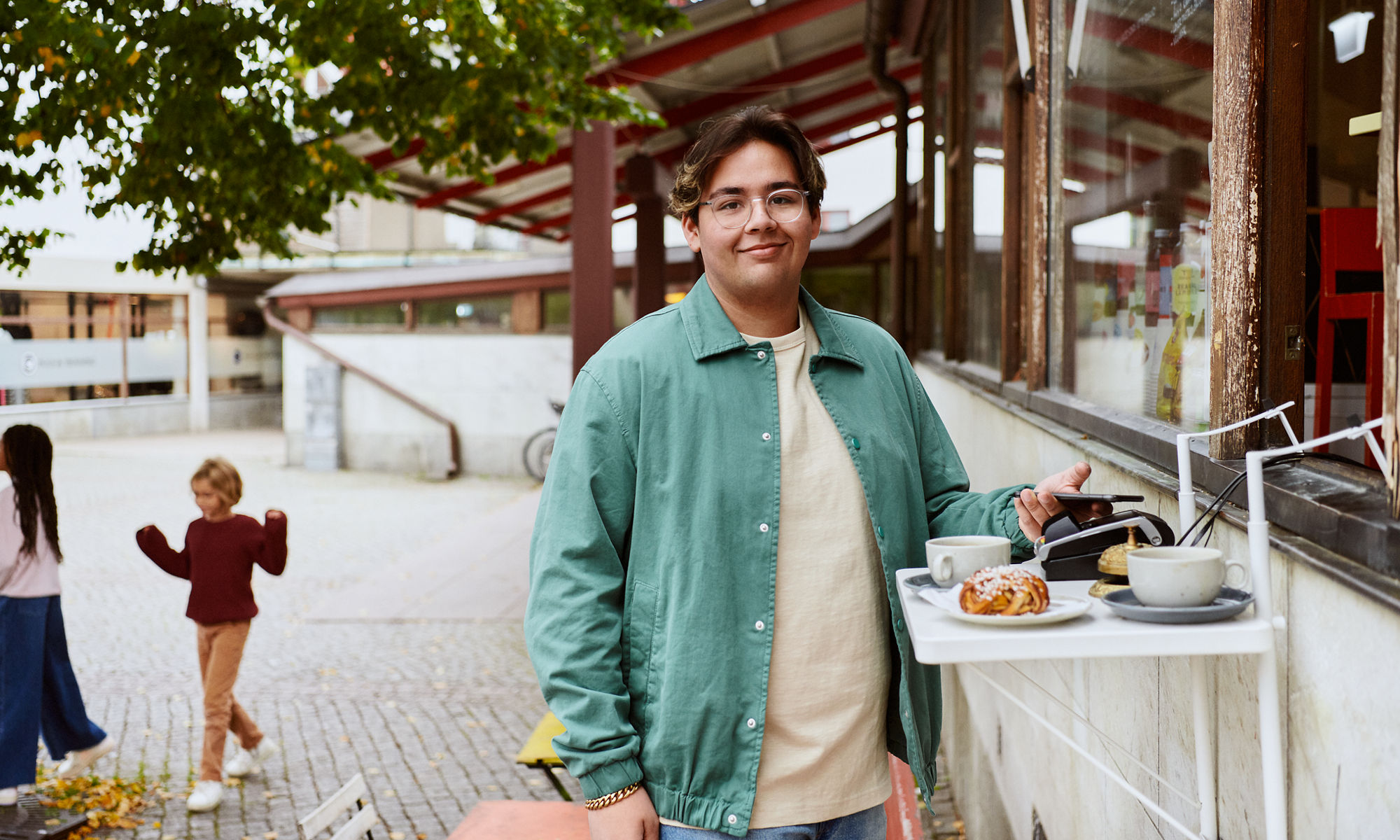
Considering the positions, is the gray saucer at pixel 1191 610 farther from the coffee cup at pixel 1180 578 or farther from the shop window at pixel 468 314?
the shop window at pixel 468 314

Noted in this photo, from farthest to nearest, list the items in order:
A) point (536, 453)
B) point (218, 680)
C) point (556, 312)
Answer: point (556, 312) → point (536, 453) → point (218, 680)

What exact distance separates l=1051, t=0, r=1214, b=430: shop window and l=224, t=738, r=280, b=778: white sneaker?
3.92m

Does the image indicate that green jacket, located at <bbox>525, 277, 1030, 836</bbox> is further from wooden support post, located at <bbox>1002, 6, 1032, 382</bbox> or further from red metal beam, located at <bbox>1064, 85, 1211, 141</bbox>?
wooden support post, located at <bbox>1002, 6, 1032, 382</bbox>

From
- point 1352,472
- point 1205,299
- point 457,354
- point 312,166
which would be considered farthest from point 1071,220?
point 457,354

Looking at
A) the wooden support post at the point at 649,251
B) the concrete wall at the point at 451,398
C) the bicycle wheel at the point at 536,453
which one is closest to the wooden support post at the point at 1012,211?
the wooden support post at the point at 649,251

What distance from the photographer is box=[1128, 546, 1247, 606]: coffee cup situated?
130 cm

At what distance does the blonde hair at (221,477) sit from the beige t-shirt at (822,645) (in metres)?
3.73

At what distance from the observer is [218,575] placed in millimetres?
4953

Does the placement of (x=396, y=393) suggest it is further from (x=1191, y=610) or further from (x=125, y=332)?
(x=1191, y=610)

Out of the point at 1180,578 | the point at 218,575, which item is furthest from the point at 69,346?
the point at 1180,578

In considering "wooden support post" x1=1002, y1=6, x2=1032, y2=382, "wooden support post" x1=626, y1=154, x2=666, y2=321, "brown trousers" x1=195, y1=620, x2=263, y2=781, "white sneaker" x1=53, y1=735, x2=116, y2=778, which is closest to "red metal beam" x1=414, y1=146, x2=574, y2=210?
"wooden support post" x1=626, y1=154, x2=666, y2=321

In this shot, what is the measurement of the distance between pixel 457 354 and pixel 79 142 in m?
13.1

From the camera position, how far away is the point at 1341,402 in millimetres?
2256

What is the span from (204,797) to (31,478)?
4.84 feet
